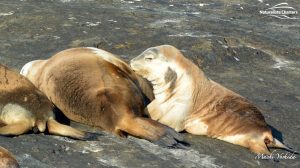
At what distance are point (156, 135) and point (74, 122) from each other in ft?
3.19

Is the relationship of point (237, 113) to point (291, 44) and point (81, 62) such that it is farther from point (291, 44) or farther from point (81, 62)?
point (291, 44)

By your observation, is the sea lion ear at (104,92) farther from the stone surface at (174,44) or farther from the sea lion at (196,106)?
the sea lion at (196,106)

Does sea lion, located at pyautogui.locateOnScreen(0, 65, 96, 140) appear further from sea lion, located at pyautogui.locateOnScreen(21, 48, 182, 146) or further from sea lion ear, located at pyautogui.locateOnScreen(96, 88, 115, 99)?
sea lion ear, located at pyautogui.locateOnScreen(96, 88, 115, 99)

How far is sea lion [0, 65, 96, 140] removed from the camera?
6094 millimetres

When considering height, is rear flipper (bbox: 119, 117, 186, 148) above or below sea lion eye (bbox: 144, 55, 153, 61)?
below

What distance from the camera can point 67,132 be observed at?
607 centimetres

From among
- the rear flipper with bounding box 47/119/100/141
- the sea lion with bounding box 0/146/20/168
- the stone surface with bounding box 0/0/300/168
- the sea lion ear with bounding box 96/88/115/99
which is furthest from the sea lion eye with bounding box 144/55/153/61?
the sea lion with bounding box 0/146/20/168

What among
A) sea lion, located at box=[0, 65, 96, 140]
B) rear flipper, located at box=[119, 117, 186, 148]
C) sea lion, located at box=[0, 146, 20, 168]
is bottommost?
rear flipper, located at box=[119, 117, 186, 148]

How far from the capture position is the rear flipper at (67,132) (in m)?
6.05

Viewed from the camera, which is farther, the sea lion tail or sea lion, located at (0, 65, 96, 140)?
the sea lion tail

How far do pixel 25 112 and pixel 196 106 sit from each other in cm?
187

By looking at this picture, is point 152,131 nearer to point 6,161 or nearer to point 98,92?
point 98,92

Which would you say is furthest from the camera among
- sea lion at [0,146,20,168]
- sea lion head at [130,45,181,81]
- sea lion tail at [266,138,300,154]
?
sea lion head at [130,45,181,81]

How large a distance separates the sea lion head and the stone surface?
0.80 metres
